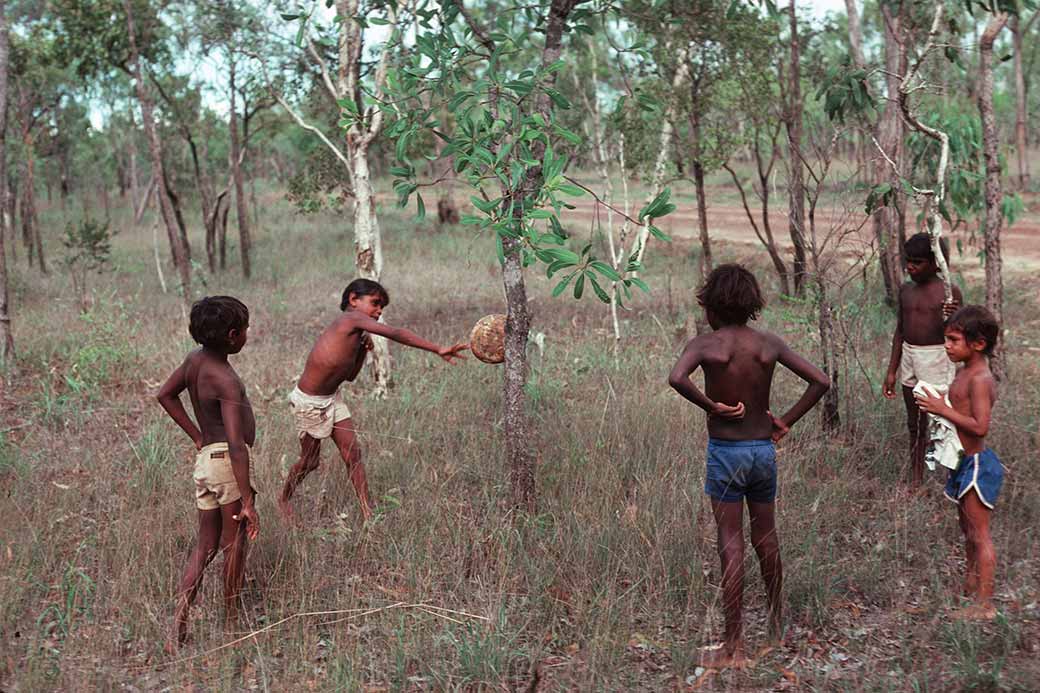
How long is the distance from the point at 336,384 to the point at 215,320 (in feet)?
4.31

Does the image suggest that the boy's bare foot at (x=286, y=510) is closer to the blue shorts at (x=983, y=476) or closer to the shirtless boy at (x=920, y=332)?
the blue shorts at (x=983, y=476)

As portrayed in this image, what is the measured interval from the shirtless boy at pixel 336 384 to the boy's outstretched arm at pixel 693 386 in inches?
75.8

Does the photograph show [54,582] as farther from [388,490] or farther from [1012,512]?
[1012,512]

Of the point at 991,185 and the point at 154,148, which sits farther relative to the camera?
the point at 154,148

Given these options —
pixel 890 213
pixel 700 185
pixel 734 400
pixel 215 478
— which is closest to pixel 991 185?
pixel 890 213

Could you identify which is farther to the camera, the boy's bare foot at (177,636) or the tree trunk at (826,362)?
the tree trunk at (826,362)

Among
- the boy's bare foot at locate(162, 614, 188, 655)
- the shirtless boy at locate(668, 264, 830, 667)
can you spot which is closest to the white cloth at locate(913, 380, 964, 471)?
the shirtless boy at locate(668, 264, 830, 667)

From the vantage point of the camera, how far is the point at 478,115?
12.6 feet

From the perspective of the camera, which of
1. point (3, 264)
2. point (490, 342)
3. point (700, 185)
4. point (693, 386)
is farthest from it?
point (700, 185)

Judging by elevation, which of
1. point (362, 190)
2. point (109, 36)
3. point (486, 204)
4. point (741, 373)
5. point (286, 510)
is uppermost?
point (109, 36)

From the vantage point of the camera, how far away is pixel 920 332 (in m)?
5.29

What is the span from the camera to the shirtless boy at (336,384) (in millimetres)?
5059

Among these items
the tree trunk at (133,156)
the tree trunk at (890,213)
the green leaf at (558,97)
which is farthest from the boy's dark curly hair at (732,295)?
the tree trunk at (133,156)

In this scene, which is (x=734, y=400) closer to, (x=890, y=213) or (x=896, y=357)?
(x=896, y=357)
